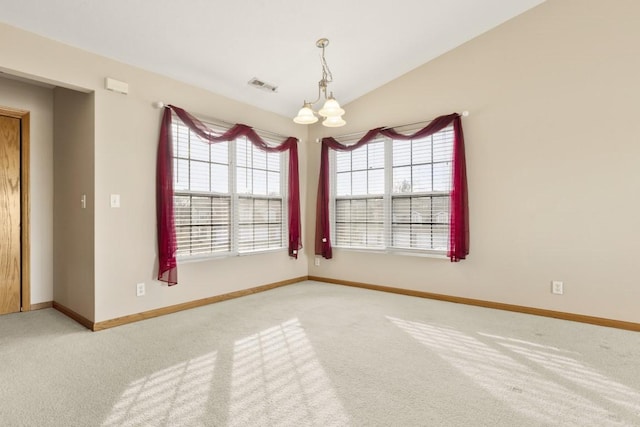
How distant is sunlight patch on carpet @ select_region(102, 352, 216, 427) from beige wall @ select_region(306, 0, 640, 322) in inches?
120

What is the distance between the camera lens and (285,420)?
183 centimetres

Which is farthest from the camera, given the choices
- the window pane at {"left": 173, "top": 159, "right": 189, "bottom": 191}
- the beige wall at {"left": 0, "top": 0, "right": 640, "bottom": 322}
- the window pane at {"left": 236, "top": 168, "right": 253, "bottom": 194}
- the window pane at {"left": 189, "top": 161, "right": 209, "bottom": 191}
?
the window pane at {"left": 236, "top": 168, "right": 253, "bottom": 194}

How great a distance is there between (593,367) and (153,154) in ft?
13.7

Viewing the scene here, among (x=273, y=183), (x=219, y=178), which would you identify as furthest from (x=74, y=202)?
(x=273, y=183)

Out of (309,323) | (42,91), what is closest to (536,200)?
(309,323)

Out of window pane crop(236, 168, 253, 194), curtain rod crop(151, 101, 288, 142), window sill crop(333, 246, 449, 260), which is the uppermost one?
curtain rod crop(151, 101, 288, 142)

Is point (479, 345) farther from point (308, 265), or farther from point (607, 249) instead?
point (308, 265)

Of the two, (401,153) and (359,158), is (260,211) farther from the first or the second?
(401,153)

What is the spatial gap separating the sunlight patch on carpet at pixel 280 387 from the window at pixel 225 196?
5.18 ft

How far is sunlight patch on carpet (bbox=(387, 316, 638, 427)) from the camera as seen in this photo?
1.90 meters

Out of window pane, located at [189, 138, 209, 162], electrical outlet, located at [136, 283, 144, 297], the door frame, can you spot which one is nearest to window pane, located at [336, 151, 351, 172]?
window pane, located at [189, 138, 209, 162]

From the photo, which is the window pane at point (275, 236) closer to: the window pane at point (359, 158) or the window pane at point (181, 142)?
the window pane at point (359, 158)

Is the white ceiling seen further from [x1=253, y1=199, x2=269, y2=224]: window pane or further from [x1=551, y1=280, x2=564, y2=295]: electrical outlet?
[x1=551, y1=280, x2=564, y2=295]: electrical outlet

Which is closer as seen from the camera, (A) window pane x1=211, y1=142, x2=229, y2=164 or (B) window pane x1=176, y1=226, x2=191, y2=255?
(B) window pane x1=176, y1=226, x2=191, y2=255
